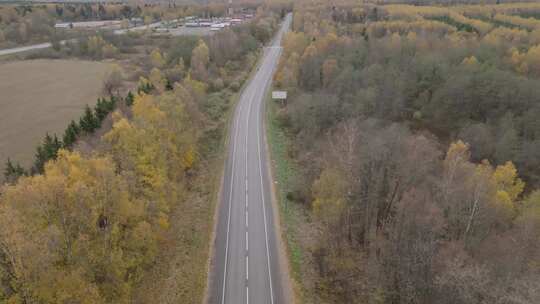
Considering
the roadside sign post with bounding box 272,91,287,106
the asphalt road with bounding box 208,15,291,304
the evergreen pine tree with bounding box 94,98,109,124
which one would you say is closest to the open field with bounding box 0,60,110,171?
the evergreen pine tree with bounding box 94,98,109,124

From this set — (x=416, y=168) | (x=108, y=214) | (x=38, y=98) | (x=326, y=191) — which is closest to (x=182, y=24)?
(x=38, y=98)

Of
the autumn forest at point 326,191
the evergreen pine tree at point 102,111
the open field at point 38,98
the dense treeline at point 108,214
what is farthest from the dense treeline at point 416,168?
the open field at point 38,98

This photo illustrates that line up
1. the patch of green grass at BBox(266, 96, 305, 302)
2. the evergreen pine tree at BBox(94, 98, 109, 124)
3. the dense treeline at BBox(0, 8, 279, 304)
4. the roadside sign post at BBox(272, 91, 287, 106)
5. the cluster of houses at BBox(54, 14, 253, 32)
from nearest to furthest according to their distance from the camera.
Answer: the dense treeline at BBox(0, 8, 279, 304) < the patch of green grass at BBox(266, 96, 305, 302) < the evergreen pine tree at BBox(94, 98, 109, 124) < the roadside sign post at BBox(272, 91, 287, 106) < the cluster of houses at BBox(54, 14, 253, 32)

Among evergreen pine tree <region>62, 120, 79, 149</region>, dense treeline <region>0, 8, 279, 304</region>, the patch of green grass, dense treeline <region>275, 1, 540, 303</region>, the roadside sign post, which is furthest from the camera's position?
the roadside sign post

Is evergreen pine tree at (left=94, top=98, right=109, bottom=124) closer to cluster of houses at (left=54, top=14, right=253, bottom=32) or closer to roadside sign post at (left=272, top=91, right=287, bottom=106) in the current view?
roadside sign post at (left=272, top=91, right=287, bottom=106)

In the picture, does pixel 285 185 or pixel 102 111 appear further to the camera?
pixel 102 111

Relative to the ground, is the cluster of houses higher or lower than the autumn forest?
higher

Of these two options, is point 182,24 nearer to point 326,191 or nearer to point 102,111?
point 102,111
